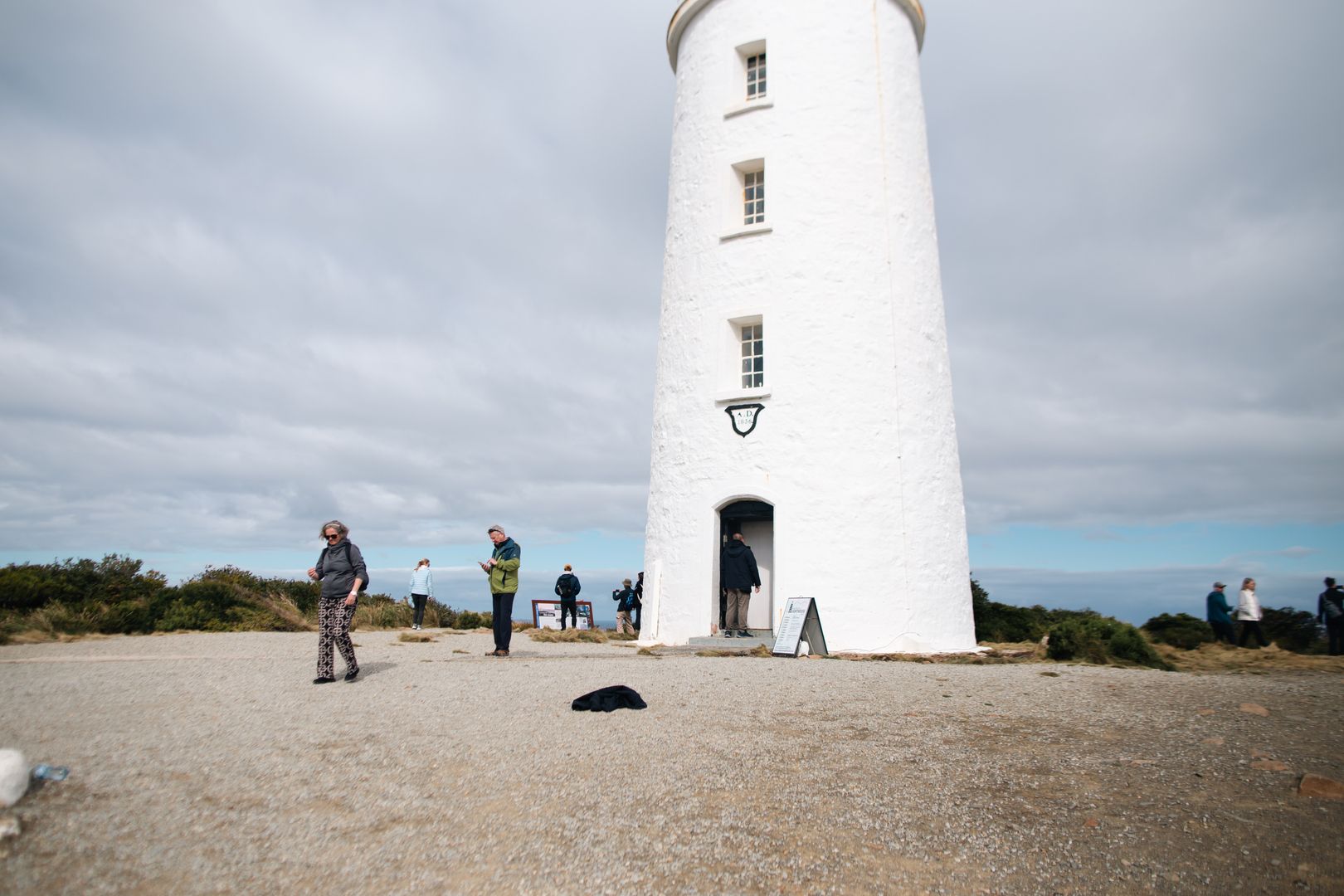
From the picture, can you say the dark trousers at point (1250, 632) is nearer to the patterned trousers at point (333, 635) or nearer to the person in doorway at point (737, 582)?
the person in doorway at point (737, 582)

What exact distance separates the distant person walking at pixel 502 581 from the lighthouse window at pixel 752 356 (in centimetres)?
575

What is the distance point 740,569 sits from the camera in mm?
14102

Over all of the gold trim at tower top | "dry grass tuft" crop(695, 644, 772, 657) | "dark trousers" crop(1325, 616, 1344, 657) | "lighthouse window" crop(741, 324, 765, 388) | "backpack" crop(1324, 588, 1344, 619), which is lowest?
"dry grass tuft" crop(695, 644, 772, 657)

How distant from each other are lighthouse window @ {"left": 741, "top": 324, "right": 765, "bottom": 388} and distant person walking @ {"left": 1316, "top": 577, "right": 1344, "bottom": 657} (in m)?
11.9

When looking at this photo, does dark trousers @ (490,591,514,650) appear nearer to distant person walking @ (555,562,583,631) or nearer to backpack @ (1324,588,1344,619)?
distant person walking @ (555,562,583,631)

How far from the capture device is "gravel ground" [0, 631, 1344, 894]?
3.54 meters

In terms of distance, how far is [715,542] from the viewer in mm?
14328

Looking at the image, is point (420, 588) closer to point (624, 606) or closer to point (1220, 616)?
point (624, 606)

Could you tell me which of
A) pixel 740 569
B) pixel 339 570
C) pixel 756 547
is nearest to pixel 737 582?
pixel 740 569

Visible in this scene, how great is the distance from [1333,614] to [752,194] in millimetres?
13884

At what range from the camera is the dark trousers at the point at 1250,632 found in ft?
54.5

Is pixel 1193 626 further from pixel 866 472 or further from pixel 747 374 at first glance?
pixel 747 374

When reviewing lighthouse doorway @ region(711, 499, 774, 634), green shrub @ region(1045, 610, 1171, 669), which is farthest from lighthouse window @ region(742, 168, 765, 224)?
green shrub @ region(1045, 610, 1171, 669)

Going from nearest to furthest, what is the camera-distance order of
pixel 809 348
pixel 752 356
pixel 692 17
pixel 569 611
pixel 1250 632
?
pixel 809 348, pixel 752 356, pixel 1250 632, pixel 692 17, pixel 569 611
